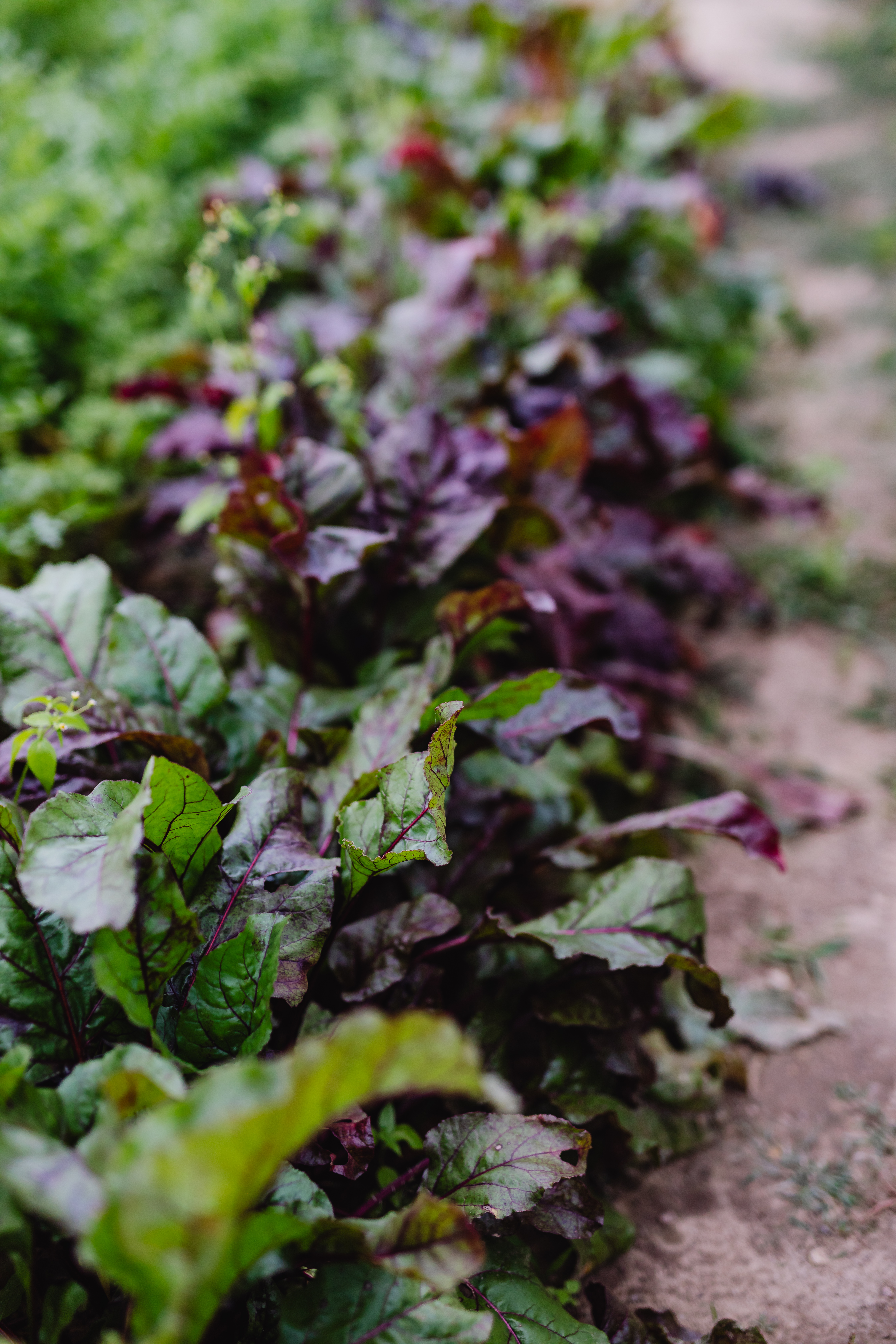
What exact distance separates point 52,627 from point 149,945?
2.44 ft

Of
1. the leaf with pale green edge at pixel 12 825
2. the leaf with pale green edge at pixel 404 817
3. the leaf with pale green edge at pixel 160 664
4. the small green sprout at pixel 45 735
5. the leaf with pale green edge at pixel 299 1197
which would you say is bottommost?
the leaf with pale green edge at pixel 299 1197

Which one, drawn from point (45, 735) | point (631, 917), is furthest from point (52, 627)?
point (631, 917)

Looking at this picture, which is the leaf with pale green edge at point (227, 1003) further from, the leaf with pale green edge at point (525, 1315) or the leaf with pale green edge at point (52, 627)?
the leaf with pale green edge at point (52, 627)

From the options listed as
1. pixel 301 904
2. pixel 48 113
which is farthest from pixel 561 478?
pixel 48 113

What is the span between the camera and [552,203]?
3654mm

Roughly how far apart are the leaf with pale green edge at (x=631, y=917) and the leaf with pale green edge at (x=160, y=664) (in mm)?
673

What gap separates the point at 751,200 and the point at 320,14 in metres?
3.05

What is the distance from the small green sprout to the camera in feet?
3.75

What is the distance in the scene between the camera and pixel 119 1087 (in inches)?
34.7

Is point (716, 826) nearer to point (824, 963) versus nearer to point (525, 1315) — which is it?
point (824, 963)

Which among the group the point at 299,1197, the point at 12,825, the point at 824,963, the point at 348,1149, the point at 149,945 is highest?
the point at 12,825

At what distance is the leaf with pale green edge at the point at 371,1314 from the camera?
920 millimetres

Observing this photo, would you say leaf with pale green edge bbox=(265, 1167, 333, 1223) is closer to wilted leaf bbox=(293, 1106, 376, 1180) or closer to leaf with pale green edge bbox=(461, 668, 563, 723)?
wilted leaf bbox=(293, 1106, 376, 1180)

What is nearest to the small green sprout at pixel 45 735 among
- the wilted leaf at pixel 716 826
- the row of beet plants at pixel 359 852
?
the row of beet plants at pixel 359 852
